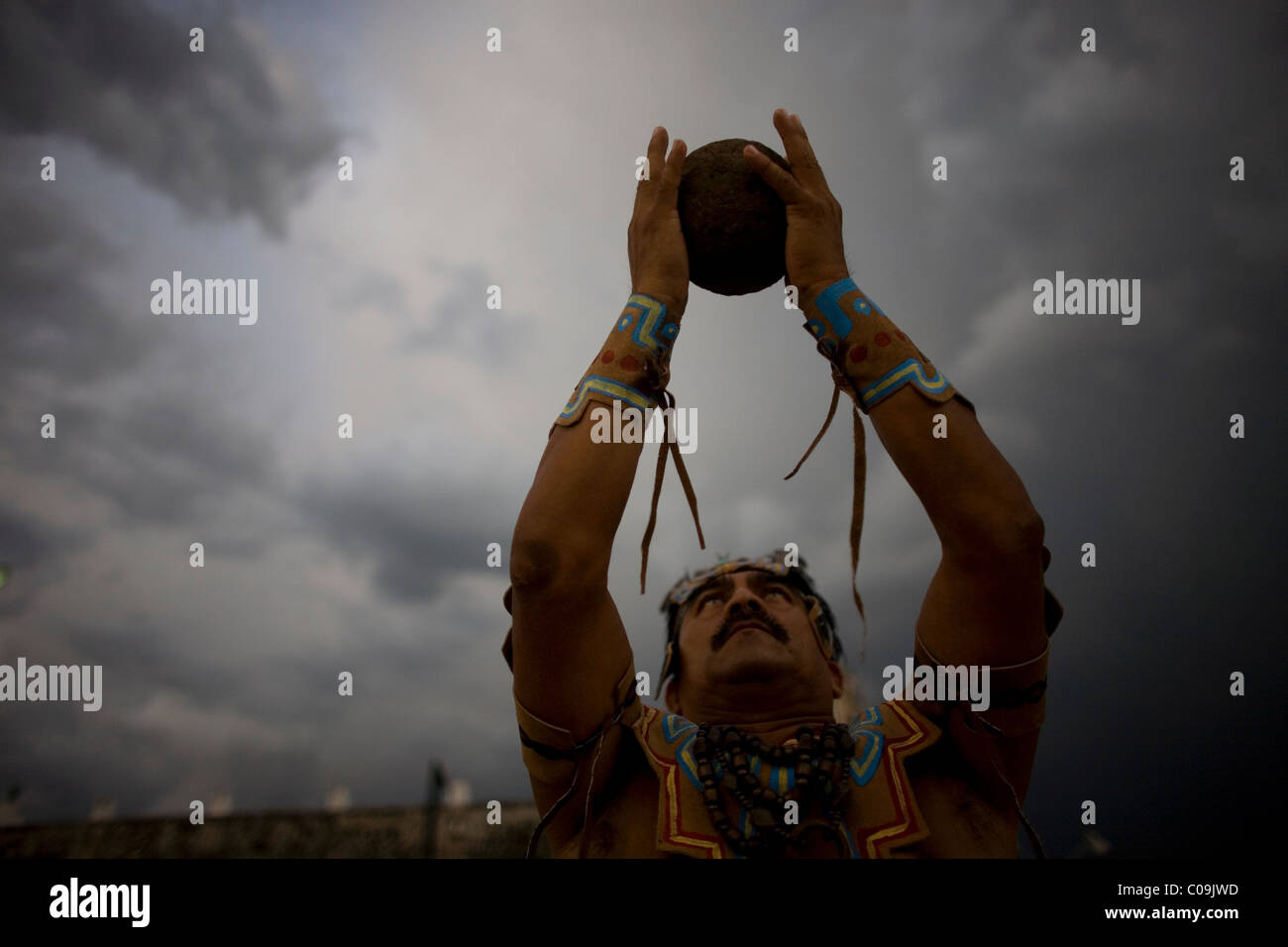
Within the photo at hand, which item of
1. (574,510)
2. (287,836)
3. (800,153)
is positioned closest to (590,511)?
(574,510)

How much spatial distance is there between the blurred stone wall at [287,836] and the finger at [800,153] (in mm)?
12985

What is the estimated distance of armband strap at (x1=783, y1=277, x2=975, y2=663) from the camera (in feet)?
9.49

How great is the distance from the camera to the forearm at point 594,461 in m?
2.72

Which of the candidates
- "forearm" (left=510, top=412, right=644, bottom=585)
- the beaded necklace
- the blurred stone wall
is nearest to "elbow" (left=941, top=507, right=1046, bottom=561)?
the beaded necklace

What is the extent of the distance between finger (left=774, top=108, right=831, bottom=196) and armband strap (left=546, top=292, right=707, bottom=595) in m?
0.86

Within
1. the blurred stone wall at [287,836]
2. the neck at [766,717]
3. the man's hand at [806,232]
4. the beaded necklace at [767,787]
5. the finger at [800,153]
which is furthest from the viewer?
the blurred stone wall at [287,836]

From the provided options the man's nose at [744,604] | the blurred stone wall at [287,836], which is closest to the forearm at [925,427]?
the man's nose at [744,604]

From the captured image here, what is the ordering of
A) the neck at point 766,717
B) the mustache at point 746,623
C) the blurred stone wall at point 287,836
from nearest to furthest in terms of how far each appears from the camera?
1. the neck at point 766,717
2. the mustache at point 746,623
3. the blurred stone wall at point 287,836

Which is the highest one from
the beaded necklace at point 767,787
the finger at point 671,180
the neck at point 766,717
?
the finger at point 671,180

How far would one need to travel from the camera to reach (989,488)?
2.74 metres

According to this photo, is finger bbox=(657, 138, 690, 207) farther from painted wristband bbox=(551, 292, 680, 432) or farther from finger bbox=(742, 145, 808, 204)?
painted wristband bbox=(551, 292, 680, 432)

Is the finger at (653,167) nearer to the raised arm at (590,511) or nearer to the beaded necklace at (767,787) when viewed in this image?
the raised arm at (590,511)
